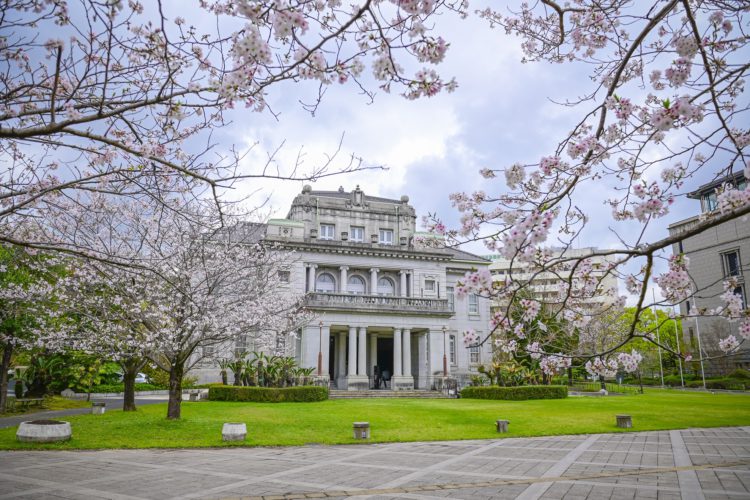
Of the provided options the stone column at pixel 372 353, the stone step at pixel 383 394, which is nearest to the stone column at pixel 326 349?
the stone step at pixel 383 394

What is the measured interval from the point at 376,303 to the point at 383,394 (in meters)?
6.23

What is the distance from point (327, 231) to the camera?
124ft

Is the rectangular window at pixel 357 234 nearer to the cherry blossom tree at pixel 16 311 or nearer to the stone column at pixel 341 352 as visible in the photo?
the stone column at pixel 341 352

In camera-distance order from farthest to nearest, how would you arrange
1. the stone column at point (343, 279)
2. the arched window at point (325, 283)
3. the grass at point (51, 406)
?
1. the arched window at point (325, 283)
2. the stone column at point (343, 279)
3. the grass at point (51, 406)

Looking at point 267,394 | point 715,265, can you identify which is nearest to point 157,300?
point 267,394

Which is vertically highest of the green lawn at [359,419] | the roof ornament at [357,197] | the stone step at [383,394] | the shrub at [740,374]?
the roof ornament at [357,197]

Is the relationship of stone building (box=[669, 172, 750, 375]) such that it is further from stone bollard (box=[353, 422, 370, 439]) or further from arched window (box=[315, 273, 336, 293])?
stone bollard (box=[353, 422, 370, 439])

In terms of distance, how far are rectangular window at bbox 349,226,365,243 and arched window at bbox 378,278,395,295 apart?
11.5ft

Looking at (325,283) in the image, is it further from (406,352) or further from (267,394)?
(267,394)

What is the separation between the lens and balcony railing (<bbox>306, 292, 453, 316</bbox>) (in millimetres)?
32812

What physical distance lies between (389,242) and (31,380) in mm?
24415

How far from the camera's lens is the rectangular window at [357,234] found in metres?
38.4

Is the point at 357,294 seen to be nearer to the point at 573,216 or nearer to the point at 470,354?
the point at 470,354

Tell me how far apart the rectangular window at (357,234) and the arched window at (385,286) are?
352cm
